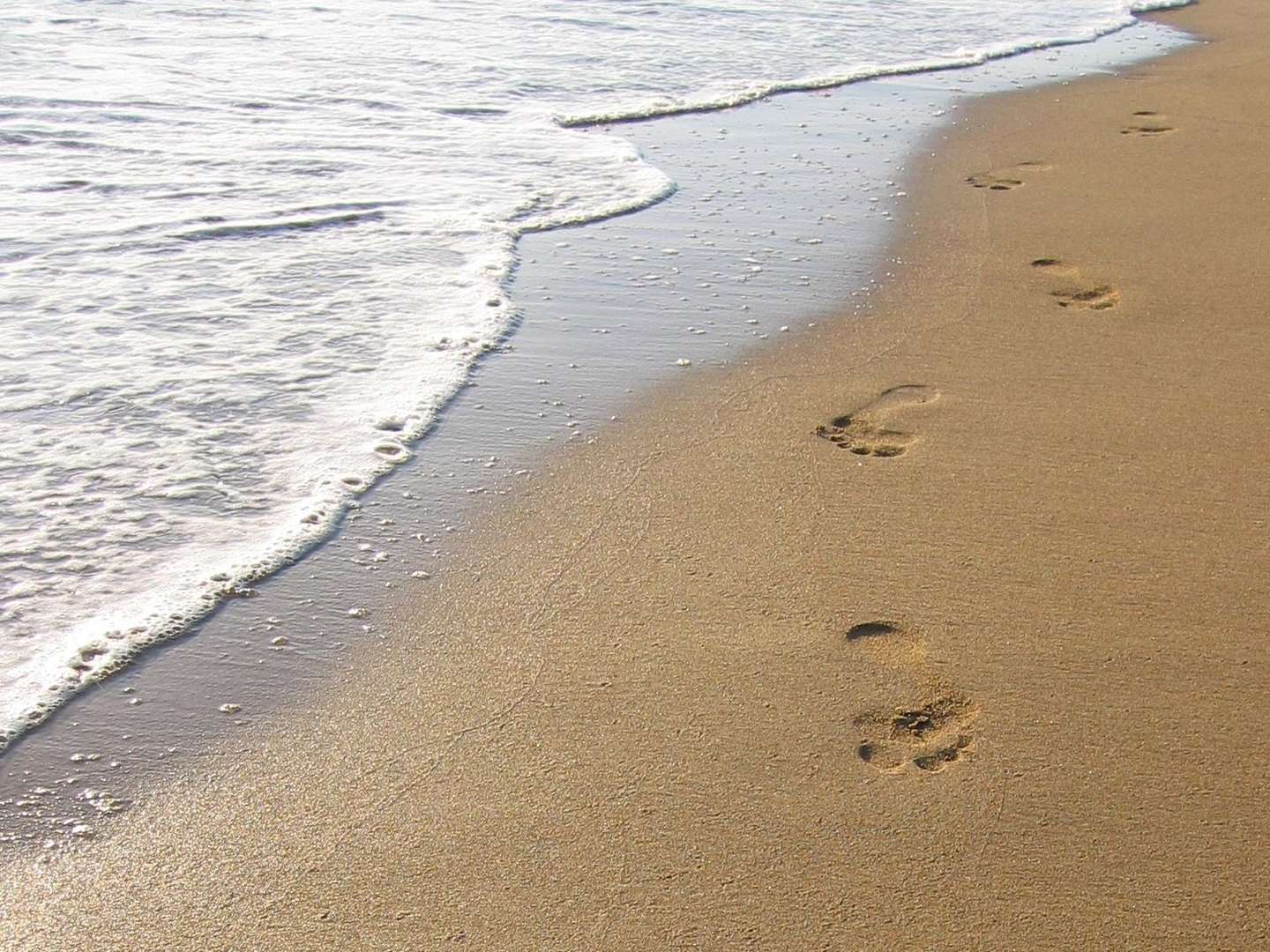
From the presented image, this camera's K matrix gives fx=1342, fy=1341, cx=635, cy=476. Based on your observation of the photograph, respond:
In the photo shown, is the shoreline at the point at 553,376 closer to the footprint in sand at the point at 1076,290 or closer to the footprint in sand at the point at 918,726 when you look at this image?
the footprint in sand at the point at 1076,290

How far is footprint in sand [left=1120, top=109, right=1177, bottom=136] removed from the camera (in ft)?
22.9

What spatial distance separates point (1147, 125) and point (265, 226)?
461 centimetres

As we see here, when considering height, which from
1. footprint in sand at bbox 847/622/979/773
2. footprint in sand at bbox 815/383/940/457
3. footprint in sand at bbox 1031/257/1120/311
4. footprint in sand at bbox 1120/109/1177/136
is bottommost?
footprint in sand at bbox 847/622/979/773

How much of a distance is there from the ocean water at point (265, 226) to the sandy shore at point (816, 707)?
66cm

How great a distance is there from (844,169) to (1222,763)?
177 inches

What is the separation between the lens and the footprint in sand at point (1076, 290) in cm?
464

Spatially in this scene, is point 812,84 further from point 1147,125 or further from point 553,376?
point 553,376

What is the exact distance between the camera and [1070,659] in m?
2.73

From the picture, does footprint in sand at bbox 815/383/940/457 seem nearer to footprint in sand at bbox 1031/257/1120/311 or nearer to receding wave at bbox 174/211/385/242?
footprint in sand at bbox 1031/257/1120/311

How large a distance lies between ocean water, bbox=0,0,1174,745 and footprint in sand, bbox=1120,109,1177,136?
205 cm

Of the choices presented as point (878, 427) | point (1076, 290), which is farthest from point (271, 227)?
point (1076, 290)

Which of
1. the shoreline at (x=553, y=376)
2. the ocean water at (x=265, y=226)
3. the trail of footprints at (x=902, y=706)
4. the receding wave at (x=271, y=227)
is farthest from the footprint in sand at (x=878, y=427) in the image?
the receding wave at (x=271, y=227)

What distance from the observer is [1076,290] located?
4.77m

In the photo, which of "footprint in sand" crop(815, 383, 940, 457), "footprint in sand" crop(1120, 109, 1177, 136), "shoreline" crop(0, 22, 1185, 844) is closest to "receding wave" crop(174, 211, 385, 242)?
"shoreline" crop(0, 22, 1185, 844)
